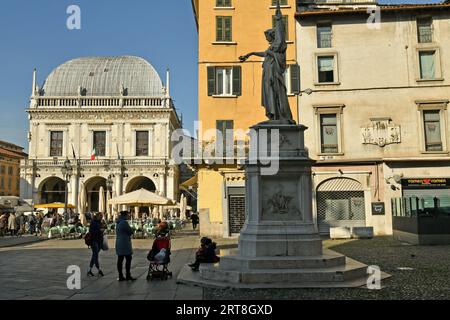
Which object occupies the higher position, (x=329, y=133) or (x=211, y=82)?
(x=211, y=82)

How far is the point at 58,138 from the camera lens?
55.0m

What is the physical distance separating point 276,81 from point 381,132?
1650cm

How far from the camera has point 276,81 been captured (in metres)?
11.1

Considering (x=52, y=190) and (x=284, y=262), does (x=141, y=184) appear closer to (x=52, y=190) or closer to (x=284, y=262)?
(x=52, y=190)

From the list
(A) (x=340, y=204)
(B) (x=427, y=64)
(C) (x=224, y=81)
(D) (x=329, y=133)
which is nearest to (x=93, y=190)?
(C) (x=224, y=81)

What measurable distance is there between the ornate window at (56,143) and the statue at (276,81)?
1903 inches

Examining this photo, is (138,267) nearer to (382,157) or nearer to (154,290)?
(154,290)

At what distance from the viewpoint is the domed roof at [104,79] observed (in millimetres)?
57375

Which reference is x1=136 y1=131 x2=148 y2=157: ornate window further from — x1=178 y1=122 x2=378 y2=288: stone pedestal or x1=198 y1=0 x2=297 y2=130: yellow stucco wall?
x1=178 y1=122 x2=378 y2=288: stone pedestal

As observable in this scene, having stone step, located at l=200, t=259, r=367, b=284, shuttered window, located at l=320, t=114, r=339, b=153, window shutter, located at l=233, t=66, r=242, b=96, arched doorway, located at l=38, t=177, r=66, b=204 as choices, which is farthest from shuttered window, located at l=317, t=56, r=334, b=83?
arched doorway, located at l=38, t=177, r=66, b=204

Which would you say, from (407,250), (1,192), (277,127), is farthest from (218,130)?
(1,192)

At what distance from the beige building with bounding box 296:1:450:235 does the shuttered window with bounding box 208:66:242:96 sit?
389cm

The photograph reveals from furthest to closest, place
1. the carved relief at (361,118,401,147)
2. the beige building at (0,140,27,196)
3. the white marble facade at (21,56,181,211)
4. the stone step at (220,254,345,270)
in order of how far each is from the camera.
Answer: the beige building at (0,140,27,196), the white marble facade at (21,56,181,211), the carved relief at (361,118,401,147), the stone step at (220,254,345,270)

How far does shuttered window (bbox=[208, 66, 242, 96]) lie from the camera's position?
26.8 metres
